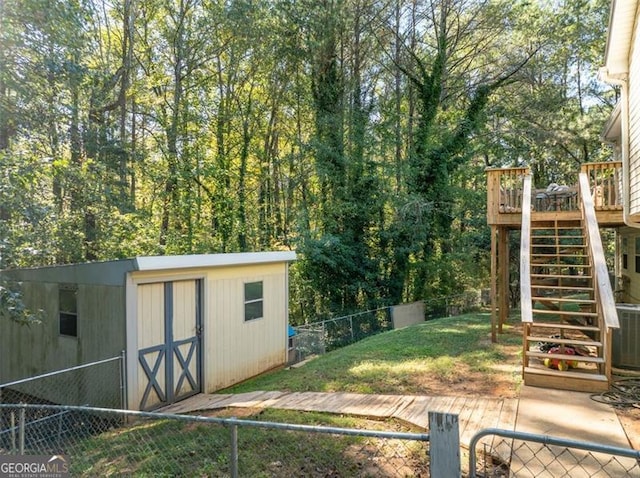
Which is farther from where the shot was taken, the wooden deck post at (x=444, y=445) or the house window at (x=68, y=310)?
the house window at (x=68, y=310)

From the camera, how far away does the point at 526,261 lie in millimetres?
6125

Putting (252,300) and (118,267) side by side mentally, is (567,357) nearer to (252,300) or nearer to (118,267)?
(252,300)

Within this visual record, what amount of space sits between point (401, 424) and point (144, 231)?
11399 millimetres

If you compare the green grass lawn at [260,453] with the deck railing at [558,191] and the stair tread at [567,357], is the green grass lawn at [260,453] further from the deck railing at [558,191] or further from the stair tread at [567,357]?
the deck railing at [558,191]

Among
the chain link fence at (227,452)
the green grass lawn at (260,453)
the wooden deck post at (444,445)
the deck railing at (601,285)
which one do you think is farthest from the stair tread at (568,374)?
the wooden deck post at (444,445)

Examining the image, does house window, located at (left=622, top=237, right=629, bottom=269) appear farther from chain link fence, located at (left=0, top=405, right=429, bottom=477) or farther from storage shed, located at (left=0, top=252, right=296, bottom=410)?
chain link fence, located at (left=0, top=405, right=429, bottom=477)

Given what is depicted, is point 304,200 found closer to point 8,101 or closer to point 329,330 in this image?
point 329,330

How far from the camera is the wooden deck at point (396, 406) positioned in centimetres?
400

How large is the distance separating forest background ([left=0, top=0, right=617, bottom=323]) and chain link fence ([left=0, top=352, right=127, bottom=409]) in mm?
5631

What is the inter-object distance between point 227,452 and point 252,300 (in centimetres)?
423

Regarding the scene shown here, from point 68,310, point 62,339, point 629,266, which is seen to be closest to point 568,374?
point 68,310

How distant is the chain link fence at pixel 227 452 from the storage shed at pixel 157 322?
130cm

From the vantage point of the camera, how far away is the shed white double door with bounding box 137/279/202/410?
232 inches

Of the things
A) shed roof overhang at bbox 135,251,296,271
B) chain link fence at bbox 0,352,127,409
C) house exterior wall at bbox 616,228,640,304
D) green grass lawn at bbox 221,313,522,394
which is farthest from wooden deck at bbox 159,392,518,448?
house exterior wall at bbox 616,228,640,304
